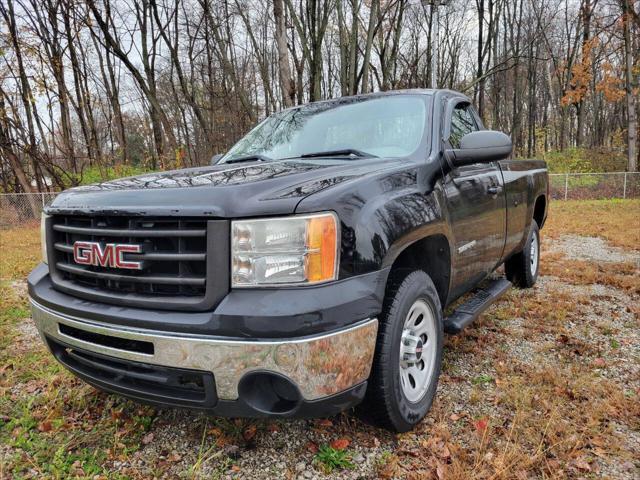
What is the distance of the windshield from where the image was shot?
2.84 meters

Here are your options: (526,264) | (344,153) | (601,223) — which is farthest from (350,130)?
(601,223)

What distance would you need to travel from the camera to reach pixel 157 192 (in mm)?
1835

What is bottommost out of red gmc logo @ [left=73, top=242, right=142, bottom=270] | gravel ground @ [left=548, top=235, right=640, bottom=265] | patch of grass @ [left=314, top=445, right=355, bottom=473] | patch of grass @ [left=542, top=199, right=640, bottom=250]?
patch of grass @ [left=314, top=445, right=355, bottom=473]

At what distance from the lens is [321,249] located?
1688 millimetres

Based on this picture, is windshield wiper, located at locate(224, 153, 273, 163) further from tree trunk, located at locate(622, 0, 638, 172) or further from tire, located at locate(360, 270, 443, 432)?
tree trunk, located at locate(622, 0, 638, 172)

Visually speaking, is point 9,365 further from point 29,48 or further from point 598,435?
point 29,48

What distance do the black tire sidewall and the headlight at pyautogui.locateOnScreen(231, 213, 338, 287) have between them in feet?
1.74

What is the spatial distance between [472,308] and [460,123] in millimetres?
1434

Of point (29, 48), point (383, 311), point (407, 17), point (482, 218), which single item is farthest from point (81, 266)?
point (407, 17)

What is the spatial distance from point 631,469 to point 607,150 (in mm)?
25707

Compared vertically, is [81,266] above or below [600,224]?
above

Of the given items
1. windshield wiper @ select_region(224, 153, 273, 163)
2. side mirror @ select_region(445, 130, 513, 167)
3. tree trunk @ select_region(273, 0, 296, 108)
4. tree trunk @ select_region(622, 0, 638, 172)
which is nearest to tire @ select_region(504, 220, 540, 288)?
side mirror @ select_region(445, 130, 513, 167)

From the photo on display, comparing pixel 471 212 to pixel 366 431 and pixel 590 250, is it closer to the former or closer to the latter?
pixel 366 431

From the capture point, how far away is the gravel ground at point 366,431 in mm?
2010
